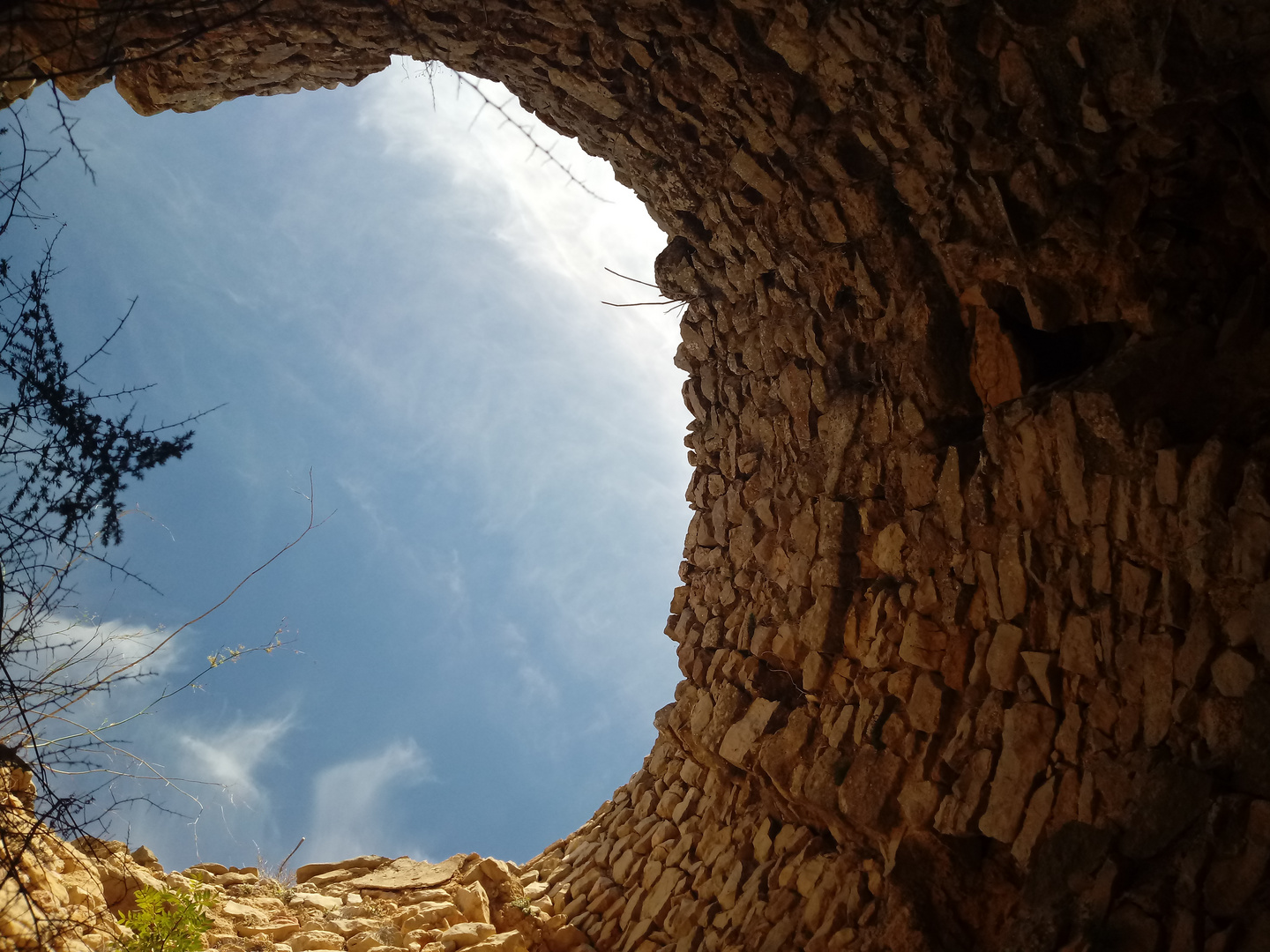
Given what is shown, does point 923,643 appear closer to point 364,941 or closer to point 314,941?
point 364,941

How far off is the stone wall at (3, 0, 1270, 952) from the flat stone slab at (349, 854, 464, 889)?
89cm

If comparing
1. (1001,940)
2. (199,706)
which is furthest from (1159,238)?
(199,706)

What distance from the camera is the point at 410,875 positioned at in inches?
227

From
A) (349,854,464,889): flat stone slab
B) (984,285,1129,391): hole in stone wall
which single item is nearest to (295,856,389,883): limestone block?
(349,854,464,889): flat stone slab

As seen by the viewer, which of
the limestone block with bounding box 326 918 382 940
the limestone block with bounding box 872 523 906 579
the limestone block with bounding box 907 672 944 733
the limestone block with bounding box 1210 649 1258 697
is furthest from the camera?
the limestone block with bounding box 326 918 382 940

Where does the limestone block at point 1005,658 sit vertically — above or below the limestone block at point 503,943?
below

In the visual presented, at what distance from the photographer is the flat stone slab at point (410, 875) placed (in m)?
5.56

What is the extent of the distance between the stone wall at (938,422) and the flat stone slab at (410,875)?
895 mm

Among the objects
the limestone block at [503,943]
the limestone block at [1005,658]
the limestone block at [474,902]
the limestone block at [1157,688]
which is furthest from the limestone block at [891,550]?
the limestone block at [474,902]

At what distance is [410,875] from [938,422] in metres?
4.72

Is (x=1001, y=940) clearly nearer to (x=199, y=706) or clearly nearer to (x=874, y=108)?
(x=874, y=108)

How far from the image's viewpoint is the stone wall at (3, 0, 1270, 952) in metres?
2.65

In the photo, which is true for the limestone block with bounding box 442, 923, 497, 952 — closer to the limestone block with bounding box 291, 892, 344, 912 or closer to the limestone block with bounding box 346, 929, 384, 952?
the limestone block with bounding box 346, 929, 384, 952

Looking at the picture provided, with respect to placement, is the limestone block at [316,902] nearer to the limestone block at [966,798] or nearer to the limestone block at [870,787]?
the limestone block at [870,787]
